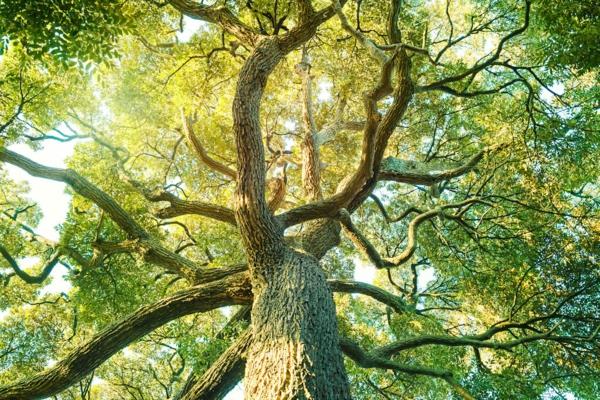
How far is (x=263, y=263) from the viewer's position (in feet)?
13.6

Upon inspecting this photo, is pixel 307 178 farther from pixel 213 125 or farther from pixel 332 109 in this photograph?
pixel 332 109

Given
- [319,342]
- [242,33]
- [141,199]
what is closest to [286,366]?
[319,342]

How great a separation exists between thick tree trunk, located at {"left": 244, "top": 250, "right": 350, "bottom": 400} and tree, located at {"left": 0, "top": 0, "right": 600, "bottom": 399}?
0.02 meters

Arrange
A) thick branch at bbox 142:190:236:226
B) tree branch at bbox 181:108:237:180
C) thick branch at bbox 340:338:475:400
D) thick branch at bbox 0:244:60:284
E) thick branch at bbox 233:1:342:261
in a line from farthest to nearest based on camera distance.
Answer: tree branch at bbox 181:108:237:180, thick branch at bbox 0:244:60:284, thick branch at bbox 142:190:236:226, thick branch at bbox 340:338:475:400, thick branch at bbox 233:1:342:261

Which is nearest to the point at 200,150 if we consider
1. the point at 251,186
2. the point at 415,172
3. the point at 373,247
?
the point at 251,186

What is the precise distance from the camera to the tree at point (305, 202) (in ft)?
13.0

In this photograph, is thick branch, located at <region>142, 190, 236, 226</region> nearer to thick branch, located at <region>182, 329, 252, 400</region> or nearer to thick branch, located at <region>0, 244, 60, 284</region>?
thick branch, located at <region>182, 329, 252, 400</region>

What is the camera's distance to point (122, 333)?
13.6 feet

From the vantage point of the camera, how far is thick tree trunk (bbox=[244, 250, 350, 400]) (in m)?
2.69

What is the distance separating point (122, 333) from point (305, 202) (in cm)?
434

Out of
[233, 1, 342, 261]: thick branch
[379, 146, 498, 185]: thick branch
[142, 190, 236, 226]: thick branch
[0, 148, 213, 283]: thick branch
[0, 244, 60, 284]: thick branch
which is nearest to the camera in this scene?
[233, 1, 342, 261]: thick branch

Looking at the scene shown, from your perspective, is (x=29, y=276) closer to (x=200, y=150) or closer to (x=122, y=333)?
(x=122, y=333)

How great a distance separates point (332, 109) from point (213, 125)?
3759 mm

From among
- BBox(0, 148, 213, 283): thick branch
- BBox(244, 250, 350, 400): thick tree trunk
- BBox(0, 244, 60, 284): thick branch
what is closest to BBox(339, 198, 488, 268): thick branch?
BBox(244, 250, 350, 400): thick tree trunk
